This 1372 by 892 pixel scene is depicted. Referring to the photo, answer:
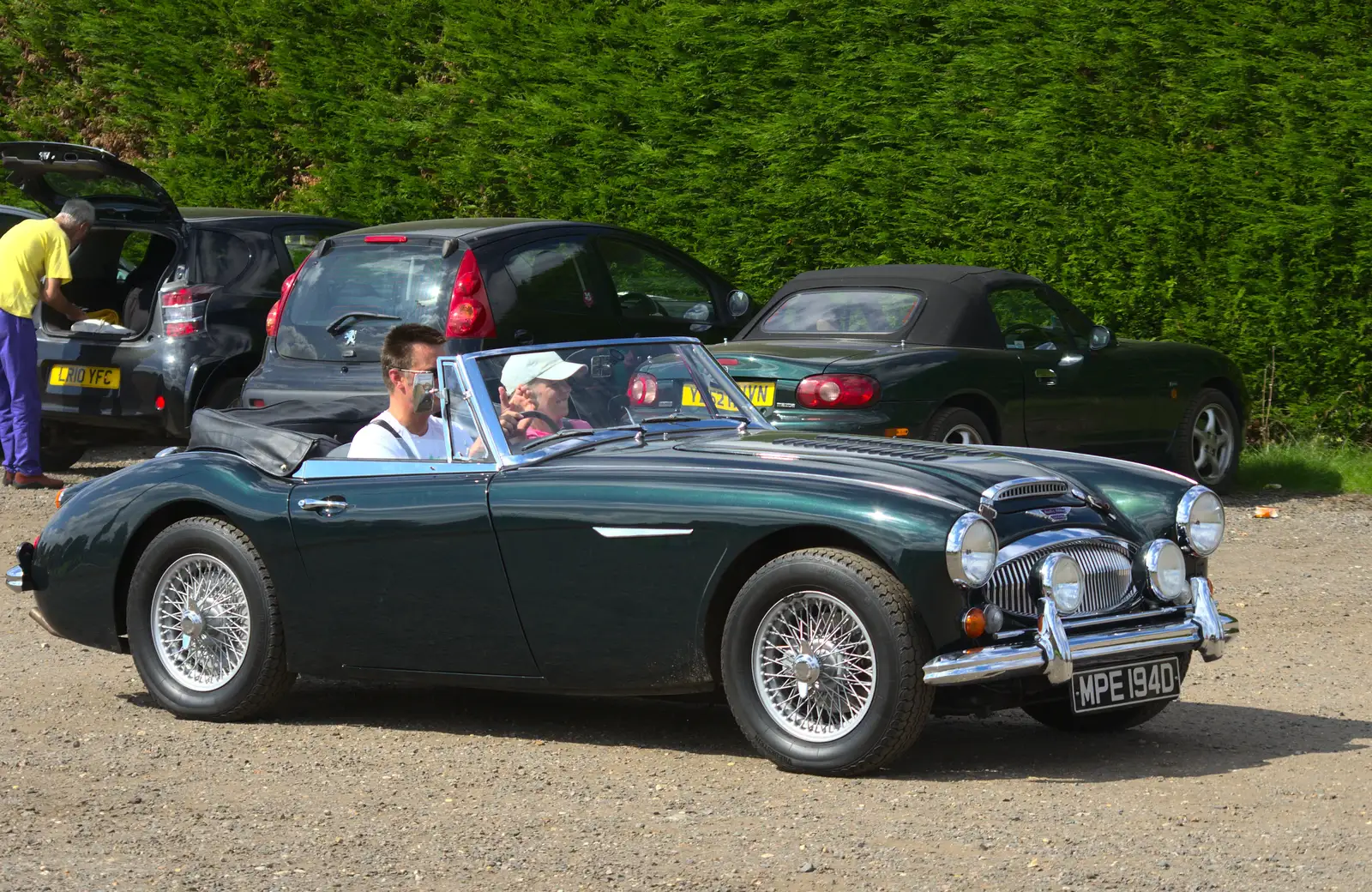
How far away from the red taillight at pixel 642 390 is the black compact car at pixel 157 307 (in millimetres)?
6043

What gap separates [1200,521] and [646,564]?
6.01ft

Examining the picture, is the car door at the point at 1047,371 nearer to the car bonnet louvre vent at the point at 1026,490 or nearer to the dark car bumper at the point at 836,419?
the dark car bumper at the point at 836,419

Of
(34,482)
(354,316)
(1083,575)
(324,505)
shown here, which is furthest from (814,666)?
(34,482)

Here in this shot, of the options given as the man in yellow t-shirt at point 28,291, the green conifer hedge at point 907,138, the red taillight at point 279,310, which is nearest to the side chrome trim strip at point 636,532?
the red taillight at point 279,310

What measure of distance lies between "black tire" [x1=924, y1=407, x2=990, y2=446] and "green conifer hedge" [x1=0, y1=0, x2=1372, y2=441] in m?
2.84

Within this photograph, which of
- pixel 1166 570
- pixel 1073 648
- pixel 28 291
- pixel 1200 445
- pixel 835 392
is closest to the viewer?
pixel 1073 648

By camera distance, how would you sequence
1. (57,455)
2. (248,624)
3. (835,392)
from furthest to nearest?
(57,455), (835,392), (248,624)

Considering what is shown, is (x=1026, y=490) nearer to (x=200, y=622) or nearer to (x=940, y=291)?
(x=200, y=622)

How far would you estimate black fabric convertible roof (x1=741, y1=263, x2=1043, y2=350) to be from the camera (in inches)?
423

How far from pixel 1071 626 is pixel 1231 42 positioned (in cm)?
802

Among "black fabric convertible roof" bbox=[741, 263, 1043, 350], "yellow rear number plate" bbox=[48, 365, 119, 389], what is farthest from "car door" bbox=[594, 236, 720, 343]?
"yellow rear number plate" bbox=[48, 365, 119, 389]

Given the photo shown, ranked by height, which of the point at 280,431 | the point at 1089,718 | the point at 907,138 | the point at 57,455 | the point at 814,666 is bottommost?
the point at 1089,718

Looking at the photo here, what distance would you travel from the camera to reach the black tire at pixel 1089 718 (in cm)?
615

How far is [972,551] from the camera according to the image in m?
5.20
